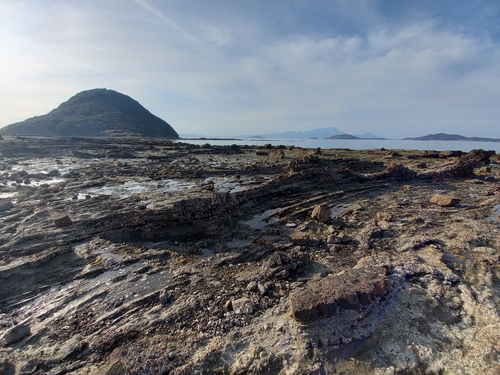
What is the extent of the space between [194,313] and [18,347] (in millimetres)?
2934

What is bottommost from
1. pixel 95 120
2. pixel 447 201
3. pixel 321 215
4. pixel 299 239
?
pixel 299 239

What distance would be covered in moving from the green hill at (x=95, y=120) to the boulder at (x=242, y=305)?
339 ft

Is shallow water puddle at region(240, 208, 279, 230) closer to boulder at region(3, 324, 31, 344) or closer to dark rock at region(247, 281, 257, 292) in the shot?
dark rock at region(247, 281, 257, 292)

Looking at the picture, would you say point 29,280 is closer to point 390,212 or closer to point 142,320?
point 142,320

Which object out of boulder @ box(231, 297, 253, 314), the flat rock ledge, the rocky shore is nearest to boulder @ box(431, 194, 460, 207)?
the rocky shore

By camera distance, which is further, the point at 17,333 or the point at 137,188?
the point at 137,188

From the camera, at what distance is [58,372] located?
390 centimetres

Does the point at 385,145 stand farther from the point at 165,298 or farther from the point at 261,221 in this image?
the point at 165,298

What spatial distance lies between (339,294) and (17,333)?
19.2 ft

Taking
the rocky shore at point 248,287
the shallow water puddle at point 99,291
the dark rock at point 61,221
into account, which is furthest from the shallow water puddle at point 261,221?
the dark rock at point 61,221

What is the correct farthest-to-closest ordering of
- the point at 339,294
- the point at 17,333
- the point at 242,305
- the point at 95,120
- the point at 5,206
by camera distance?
the point at 95,120 < the point at 5,206 < the point at 242,305 < the point at 339,294 < the point at 17,333

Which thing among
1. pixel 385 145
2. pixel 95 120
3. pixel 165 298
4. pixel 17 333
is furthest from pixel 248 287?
pixel 95 120

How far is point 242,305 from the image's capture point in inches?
199

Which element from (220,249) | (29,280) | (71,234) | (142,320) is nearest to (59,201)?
(71,234)
